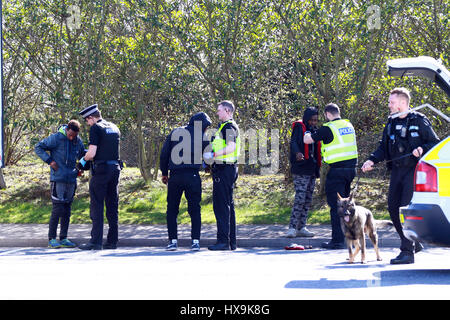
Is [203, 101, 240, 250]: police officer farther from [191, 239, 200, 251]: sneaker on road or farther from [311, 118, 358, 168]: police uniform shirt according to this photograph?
[311, 118, 358, 168]: police uniform shirt

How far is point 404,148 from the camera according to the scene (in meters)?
8.38

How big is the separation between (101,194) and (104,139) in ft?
2.61

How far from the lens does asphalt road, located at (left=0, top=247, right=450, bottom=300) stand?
6.38 meters

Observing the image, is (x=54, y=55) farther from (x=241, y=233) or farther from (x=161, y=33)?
(x=241, y=233)

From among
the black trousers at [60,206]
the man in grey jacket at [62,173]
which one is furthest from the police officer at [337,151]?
the black trousers at [60,206]

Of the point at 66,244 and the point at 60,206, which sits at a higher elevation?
the point at 60,206

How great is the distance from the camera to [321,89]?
14.4 m

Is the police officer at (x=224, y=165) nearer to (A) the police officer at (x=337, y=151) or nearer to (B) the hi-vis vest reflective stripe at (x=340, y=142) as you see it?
(A) the police officer at (x=337, y=151)

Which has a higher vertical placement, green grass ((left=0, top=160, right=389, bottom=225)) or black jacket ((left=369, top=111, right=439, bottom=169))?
black jacket ((left=369, top=111, right=439, bottom=169))

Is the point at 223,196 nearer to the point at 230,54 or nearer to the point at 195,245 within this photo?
the point at 195,245

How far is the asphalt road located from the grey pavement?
0.61 meters

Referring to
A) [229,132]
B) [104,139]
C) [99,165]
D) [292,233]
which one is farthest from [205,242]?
[104,139]

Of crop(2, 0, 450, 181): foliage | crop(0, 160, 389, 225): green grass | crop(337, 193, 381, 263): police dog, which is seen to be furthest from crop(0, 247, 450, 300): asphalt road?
crop(2, 0, 450, 181): foliage

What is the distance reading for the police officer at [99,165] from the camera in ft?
33.9
